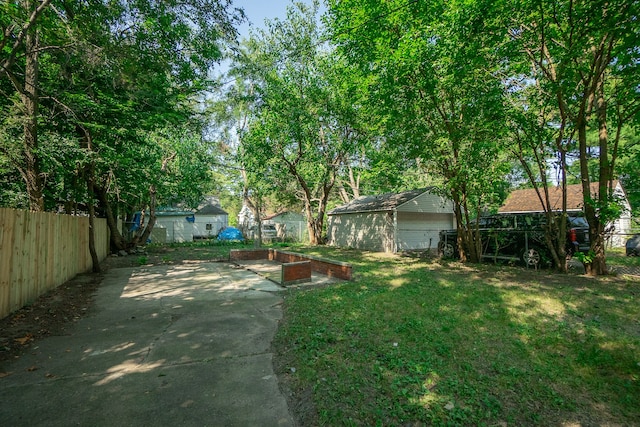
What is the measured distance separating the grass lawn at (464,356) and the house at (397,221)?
9433 millimetres

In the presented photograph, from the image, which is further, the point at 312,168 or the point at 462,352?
the point at 312,168

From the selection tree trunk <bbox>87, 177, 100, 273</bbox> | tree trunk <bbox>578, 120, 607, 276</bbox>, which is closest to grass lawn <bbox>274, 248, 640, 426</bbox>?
tree trunk <bbox>578, 120, 607, 276</bbox>

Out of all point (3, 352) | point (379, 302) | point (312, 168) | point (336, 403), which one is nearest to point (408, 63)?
point (379, 302)

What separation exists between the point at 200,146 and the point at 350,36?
8658 mm

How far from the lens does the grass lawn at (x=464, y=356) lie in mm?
2510

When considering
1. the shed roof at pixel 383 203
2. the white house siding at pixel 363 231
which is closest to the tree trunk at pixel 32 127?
the shed roof at pixel 383 203

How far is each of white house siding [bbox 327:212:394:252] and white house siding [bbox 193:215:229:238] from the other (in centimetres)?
1313

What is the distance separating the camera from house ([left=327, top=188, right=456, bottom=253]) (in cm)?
1557

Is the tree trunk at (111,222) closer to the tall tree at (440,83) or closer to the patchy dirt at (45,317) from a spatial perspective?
the patchy dirt at (45,317)

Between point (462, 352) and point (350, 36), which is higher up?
point (350, 36)

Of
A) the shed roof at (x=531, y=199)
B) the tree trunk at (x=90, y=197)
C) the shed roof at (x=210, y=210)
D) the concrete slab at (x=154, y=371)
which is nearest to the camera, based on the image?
the concrete slab at (x=154, y=371)

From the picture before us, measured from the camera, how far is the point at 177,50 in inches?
230

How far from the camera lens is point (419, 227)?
16781 mm

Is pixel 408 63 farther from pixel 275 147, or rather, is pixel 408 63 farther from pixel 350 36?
pixel 275 147
